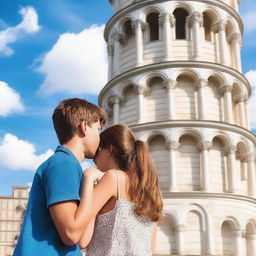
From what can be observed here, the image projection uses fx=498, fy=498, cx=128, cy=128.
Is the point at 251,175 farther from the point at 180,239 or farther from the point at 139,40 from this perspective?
the point at 139,40

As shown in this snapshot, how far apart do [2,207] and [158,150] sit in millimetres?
48035

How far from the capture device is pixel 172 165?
23.0 m

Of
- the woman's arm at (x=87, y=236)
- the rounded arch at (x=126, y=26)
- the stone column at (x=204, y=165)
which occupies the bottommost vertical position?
the woman's arm at (x=87, y=236)

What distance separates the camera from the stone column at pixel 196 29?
25.3 m

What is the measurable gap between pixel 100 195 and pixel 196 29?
933 inches

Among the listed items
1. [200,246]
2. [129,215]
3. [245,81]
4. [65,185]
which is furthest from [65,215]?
[245,81]

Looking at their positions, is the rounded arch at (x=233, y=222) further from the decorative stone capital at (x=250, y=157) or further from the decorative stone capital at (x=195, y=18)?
the decorative stone capital at (x=195, y=18)

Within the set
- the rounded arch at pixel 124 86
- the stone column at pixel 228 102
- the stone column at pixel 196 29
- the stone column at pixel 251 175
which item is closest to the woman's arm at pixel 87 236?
the stone column at pixel 228 102

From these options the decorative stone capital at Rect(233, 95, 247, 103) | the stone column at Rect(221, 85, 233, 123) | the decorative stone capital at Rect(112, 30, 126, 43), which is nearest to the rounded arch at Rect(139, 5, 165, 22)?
the decorative stone capital at Rect(112, 30, 126, 43)

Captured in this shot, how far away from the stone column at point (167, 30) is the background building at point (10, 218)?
4591 cm

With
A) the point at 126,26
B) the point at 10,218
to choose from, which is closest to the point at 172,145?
the point at 126,26

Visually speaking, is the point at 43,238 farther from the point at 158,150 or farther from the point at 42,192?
the point at 158,150

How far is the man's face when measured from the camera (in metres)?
2.67

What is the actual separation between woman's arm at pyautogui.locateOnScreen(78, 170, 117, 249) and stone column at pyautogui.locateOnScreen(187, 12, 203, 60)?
23055 mm
